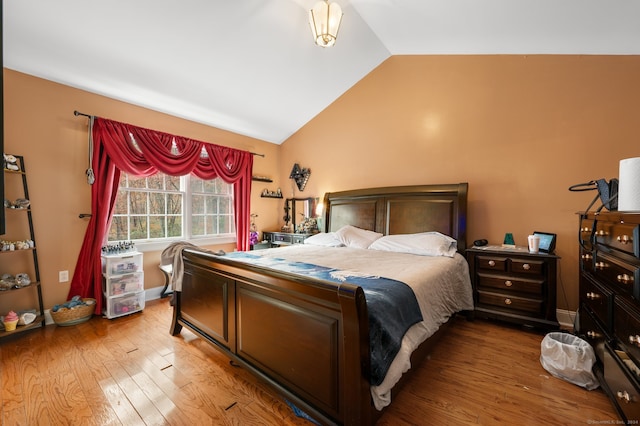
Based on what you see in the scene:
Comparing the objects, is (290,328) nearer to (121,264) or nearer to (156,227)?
(121,264)

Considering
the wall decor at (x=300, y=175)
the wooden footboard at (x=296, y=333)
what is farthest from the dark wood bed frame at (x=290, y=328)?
the wall decor at (x=300, y=175)

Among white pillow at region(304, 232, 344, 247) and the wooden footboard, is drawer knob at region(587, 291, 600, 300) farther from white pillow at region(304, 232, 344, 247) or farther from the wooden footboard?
white pillow at region(304, 232, 344, 247)

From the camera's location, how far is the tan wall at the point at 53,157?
2668 millimetres

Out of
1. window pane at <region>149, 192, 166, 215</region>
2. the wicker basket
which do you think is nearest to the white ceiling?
window pane at <region>149, 192, 166, 215</region>

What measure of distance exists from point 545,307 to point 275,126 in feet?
→ 13.8

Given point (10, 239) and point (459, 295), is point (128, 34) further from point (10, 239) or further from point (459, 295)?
point (459, 295)

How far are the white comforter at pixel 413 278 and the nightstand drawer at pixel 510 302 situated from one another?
0.51 ft

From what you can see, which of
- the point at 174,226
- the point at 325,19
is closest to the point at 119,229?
the point at 174,226

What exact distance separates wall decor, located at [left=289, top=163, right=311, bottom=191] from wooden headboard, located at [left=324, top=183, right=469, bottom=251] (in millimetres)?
770

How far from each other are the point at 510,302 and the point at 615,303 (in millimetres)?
1239

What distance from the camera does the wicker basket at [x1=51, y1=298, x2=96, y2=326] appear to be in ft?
8.98

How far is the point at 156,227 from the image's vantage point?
12.2 feet

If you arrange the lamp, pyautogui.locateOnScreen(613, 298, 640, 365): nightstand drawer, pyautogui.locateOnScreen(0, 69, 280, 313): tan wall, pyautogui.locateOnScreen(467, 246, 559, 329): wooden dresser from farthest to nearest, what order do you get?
pyautogui.locateOnScreen(0, 69, 280, 313): tan wall
pyautogui.locateOnScreen(467, 246, 559, 329): wooden dresser
the lamp
pyautogui.locateOnScreen(613, 298, 640, 365): nightstand drawer

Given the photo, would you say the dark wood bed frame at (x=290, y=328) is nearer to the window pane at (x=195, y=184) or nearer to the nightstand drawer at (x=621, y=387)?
the nightstand drawer at (x=621, y=387)
